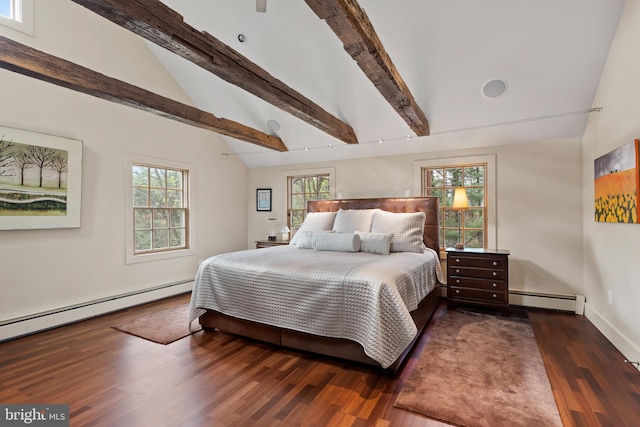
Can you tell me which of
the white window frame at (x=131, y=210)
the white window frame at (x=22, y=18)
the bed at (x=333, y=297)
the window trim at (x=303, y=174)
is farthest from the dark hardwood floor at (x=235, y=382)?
the white window frame at (x=22, y=18)

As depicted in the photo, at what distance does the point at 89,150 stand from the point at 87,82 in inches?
57.3

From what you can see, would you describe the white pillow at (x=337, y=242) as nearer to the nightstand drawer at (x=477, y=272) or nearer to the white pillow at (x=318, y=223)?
the white pillow at (x=318, y=223)

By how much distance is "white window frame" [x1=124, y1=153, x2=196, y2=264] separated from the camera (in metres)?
4.14

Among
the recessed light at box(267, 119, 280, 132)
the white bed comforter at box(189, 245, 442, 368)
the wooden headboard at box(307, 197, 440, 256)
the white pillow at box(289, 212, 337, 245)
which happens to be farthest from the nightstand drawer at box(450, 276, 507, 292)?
the recessed light at box(267, 119, 280, 132)

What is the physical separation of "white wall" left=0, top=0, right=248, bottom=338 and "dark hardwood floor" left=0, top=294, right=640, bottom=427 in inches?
25.3

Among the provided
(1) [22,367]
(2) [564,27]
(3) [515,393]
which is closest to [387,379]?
(3) [515,393]

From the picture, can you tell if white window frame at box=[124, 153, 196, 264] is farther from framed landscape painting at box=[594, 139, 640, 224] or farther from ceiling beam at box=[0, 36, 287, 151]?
framed landscape painting at box=[594, 139, 640, 224]

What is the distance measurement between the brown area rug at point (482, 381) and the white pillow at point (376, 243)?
0.99 metres

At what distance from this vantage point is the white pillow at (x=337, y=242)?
3.63m

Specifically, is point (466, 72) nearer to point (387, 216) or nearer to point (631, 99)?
point (631, 99)

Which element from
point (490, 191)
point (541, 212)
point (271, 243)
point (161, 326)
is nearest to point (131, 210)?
point (161, 326)

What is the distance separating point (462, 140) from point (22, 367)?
5.10 meters

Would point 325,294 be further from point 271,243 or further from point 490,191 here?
point 271,243

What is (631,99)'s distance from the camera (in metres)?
2.49
